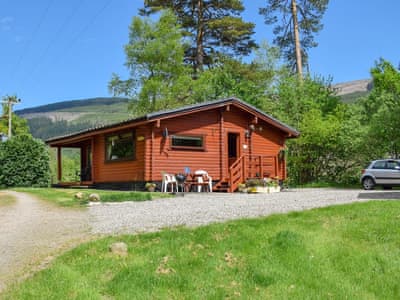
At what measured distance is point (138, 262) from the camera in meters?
4.84

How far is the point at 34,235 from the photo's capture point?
6.53m

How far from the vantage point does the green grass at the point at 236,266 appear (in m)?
4.32

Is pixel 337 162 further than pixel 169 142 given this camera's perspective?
Yes

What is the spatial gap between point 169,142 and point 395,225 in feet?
35.3

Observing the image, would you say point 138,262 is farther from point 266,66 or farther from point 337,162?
point 266,66

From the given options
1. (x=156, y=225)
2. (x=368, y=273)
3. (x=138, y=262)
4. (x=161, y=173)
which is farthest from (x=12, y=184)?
(x=368, y=273)

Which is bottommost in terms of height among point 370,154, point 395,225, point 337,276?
point 337,276

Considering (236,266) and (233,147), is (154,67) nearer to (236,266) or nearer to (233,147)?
(233,147)

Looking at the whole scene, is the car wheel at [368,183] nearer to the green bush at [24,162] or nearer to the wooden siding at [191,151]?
the wooden siding at [191,151]

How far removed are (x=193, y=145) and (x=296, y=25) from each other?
54.9 feet

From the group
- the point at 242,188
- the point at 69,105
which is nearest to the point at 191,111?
the point at 242,188

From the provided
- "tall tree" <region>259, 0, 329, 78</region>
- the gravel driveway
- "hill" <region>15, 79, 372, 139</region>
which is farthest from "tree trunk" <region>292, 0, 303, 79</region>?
"hill" <region>15, 79, 372, 139</region>

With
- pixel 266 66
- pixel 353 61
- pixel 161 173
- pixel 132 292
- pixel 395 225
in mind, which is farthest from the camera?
pixel 266 66

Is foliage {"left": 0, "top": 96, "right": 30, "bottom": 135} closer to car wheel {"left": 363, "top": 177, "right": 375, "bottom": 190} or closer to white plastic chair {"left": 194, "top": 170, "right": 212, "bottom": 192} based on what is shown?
white plastic chair {"left": 194, "top": 170, "right": 212, "bottom": 192}
